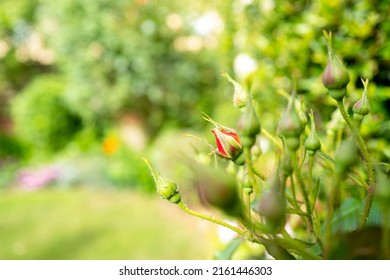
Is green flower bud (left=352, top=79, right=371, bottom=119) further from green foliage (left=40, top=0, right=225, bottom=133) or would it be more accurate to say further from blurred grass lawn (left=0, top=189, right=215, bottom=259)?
green foliage (left=40, top=0, right=225, bottom=133)

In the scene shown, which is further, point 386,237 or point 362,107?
point 362,107

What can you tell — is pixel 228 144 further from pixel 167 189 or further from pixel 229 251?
pixel 229 251

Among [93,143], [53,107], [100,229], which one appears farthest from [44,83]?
[100,229]

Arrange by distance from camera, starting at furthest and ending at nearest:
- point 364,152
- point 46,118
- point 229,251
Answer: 1. point 46,118
2. point 229,251
3. point 364,152

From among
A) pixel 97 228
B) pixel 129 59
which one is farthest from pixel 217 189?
pixel 129 59

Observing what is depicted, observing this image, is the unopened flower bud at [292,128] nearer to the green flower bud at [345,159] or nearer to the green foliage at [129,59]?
the green flower bud at [345,159]

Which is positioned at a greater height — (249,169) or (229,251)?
(249,169)

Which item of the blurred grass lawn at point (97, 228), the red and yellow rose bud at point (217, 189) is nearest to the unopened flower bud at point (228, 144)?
the red and yellow rose bud at point (217, 189)
